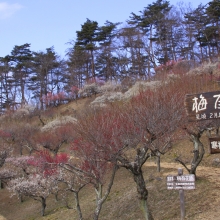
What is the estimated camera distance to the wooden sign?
5016mm

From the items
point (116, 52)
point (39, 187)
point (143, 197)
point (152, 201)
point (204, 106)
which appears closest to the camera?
point (204, 106)

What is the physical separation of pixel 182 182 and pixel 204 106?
3396 mm

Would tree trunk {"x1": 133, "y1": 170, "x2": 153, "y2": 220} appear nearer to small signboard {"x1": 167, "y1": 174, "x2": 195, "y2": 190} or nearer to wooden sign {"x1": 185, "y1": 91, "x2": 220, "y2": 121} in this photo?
small signboard {"x1": 167, "y1": 174, "x2": 195, "y2": 190}

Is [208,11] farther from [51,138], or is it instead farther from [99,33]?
[51,138]

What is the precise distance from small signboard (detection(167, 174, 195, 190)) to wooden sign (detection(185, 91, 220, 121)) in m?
2.99

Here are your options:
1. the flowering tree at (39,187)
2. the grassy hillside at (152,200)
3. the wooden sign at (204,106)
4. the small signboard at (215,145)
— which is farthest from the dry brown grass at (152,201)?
the wooden sign at (204,106)

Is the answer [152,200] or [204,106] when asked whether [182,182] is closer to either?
[204,106]

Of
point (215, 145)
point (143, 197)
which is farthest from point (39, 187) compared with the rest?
point (215, 145)

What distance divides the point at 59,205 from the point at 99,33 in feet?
90.8

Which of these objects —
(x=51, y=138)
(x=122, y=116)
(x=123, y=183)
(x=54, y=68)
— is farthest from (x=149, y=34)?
(x=122, y=116)

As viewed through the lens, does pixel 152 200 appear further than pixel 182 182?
Yes

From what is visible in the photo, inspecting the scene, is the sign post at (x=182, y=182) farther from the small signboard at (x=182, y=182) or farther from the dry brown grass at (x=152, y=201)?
the dry brown grass at (x=152, y=201)

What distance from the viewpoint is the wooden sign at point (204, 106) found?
5.02m

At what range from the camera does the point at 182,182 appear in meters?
7.92
